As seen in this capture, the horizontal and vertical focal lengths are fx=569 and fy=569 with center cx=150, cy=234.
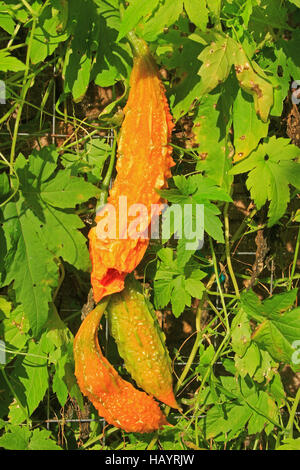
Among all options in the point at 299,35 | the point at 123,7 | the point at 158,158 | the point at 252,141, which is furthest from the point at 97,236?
the point at 299,35

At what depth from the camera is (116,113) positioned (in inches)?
66.7

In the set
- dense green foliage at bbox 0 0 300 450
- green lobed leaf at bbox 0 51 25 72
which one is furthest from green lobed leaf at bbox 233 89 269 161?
green lobed leaf at bbox 0 51 25 72

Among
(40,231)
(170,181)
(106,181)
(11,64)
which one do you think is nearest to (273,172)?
(170,181)

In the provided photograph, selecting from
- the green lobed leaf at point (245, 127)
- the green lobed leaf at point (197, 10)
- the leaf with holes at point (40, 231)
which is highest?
the green lobed leaf at point (197, 10)

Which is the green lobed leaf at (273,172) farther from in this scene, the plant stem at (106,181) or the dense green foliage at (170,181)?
the plant stem at (106,181)

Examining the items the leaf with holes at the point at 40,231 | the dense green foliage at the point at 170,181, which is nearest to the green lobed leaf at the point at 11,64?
the dense green foliage at the point at 170,181

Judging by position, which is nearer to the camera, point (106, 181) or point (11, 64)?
point (11, 64)

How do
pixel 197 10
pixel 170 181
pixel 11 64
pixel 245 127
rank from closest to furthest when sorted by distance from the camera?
pixel 197 10
pixel 11 64
pixel 245 127
pixel 170 181

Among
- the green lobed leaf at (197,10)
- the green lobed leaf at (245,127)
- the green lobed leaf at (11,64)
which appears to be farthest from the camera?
the green lobed leaf at (245,127)

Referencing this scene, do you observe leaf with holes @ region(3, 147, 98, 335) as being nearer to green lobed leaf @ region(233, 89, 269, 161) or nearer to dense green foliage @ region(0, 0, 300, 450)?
dense green foliage @ region(0, 0, 300, 450)

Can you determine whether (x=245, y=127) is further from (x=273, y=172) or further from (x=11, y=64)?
(x=11, y=64)

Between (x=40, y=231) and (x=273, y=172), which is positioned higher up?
(x=273, y=172)

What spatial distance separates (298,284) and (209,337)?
0.39 m
